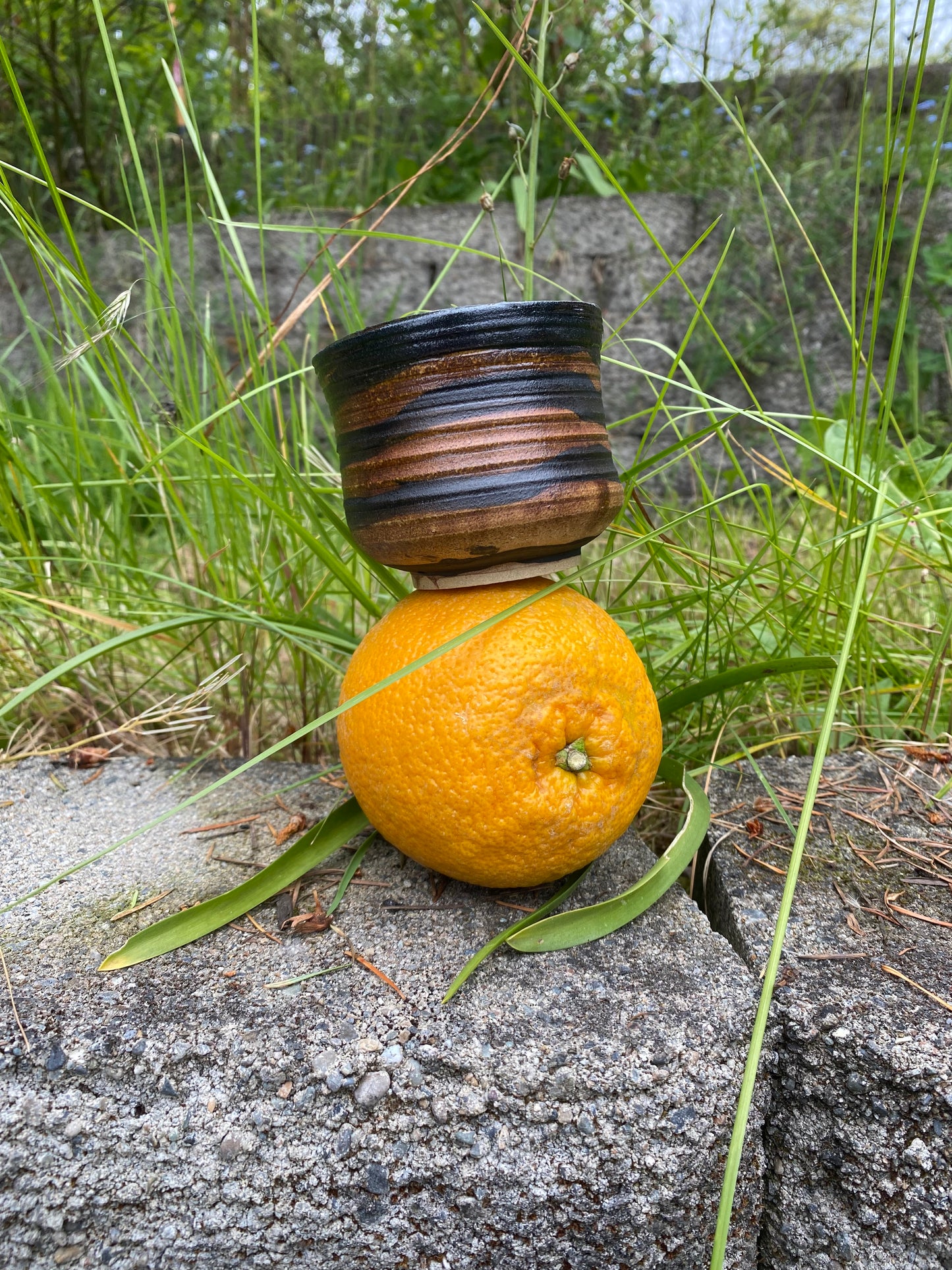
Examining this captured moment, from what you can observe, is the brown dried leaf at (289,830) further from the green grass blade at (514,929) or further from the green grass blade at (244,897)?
the green grass blade at (514,929)

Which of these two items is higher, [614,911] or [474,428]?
[474,428]

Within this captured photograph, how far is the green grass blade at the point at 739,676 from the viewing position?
1.17 metres

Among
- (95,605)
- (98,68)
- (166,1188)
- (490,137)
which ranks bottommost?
(166,1188)

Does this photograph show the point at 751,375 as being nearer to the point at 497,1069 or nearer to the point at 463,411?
the point at 463,411

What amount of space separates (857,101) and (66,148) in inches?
152

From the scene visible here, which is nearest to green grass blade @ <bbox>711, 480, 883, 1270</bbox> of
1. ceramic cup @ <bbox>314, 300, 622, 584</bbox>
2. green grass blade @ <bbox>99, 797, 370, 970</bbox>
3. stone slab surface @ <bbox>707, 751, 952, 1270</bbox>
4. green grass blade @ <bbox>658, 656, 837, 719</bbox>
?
stone slab surface @ <bbox>707, 751, 952, 1270</bbox>

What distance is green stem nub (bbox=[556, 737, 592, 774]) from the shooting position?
3.24 ft

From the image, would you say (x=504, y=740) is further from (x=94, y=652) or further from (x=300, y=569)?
(x=300, y=569)

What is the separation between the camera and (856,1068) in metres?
0.92

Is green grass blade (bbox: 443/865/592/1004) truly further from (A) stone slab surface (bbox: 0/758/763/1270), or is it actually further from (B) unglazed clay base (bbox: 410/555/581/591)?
(B) unglazed clay base (bbox: 410/555/581/591)

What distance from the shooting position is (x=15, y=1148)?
0.87 metres

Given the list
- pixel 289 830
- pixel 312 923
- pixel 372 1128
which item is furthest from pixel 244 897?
pixel 372 1128

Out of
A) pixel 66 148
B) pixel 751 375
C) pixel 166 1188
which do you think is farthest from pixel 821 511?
pixel 66 148

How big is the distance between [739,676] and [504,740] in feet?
1.56
